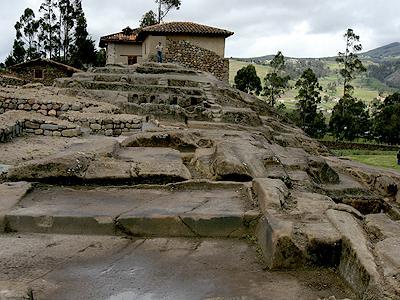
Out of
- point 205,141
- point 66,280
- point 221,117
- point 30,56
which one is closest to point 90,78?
point 221,117

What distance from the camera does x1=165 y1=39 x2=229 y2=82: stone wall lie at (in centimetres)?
2584

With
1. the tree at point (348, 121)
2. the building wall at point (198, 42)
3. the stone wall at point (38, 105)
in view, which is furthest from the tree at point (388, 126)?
the stone wall at point (38, 105)

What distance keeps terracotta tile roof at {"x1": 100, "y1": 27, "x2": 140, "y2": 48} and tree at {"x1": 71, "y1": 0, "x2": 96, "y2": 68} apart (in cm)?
766

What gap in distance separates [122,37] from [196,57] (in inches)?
390

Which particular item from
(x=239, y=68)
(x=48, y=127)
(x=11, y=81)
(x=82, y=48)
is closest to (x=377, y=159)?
(x=11, y=81)

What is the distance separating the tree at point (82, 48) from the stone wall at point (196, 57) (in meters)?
18.3

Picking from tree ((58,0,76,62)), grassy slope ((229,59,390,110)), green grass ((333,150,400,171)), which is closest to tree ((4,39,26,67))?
tree ((58,0,76,62))

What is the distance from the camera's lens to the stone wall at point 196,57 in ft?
84.8

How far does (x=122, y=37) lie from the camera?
33.9 metres

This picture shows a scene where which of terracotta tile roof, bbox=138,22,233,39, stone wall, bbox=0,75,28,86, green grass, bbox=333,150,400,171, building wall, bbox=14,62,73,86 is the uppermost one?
terracotta tile roof, bbox=138,22,233,39

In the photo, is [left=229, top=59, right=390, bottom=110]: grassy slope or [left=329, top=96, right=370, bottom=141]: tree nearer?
[left=329, top=96, right=370, bottom=141]: tree

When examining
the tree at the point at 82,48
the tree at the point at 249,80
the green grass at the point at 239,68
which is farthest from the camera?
the green grass at the point at 239,68

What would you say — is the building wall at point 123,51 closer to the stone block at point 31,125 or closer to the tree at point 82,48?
the tree at point 82,48

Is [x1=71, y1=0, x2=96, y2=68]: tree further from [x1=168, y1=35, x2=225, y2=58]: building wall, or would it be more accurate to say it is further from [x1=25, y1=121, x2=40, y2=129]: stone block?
[x1=25, y1=121, x2=40, y2=129]: stone block
